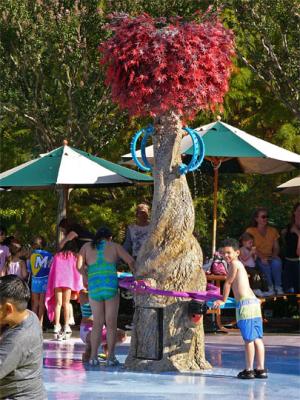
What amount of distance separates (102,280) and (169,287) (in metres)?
0.85

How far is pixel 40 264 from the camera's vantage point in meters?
16.6

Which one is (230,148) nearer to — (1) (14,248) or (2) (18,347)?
(1) (14,248)

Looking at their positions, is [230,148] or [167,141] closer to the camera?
[167,141]

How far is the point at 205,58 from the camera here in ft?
38.5

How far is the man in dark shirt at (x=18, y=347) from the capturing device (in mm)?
5645

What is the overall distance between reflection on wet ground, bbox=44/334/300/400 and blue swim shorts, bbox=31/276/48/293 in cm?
292

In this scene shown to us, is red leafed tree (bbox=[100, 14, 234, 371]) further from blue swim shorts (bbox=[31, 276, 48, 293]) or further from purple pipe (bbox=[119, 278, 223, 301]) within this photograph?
blue swim shorts (bbox=[31, 276, 48, 293])

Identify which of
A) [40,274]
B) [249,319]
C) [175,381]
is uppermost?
[40,274]

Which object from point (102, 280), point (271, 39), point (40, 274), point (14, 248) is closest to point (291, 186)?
point (40, 274)

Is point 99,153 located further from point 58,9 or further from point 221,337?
point 221,337

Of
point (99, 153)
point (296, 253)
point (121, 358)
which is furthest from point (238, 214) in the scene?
point (121, 358)

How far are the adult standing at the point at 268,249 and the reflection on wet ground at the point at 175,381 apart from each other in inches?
116

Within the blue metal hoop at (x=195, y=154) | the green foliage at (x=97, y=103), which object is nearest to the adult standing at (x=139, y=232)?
the blue metal hoop at (x=195, y=154)

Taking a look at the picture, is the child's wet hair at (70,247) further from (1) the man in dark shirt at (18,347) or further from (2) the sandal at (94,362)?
(1) the man in dark shirt at (18,347)
